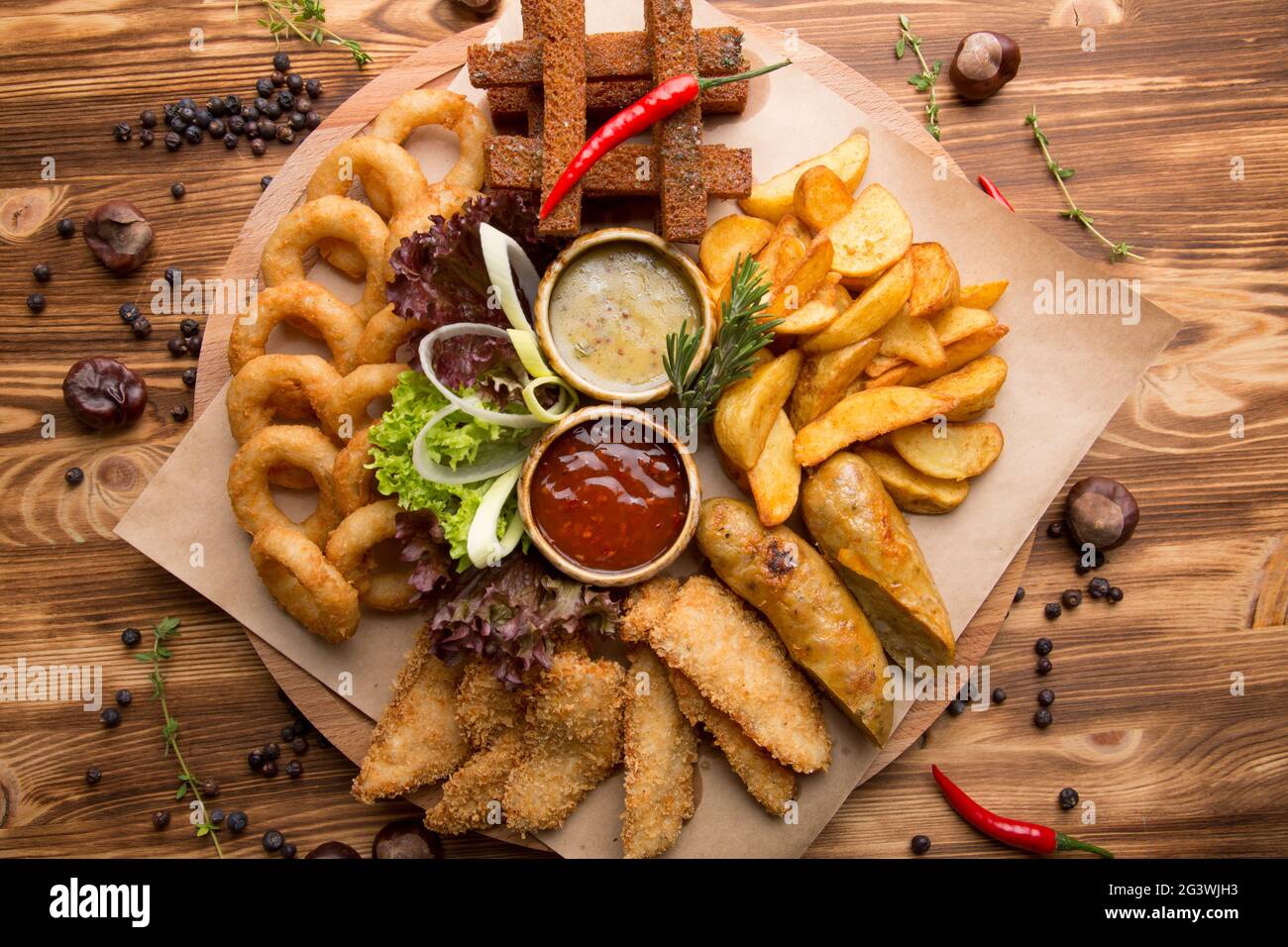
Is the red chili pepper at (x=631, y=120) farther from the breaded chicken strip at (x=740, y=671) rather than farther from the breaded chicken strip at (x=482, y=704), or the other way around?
the breaded chicken strip at (x=482, y=704)

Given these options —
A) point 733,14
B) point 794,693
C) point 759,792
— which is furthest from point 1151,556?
point 733,14

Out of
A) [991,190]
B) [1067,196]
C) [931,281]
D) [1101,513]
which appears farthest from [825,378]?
[1067,196]

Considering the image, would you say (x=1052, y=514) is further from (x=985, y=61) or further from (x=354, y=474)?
Result: (x=354, y=474)

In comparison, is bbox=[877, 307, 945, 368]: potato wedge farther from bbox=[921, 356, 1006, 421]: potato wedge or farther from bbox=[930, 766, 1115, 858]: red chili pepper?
bbox=[930, 766, 1115, 858]: red chili pepper

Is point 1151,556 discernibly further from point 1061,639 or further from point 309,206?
point 309,206

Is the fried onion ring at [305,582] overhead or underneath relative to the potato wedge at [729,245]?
underneath

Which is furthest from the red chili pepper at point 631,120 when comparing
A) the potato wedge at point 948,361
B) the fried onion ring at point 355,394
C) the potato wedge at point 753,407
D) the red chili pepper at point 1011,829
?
the red chili pepper at point 1011,829
